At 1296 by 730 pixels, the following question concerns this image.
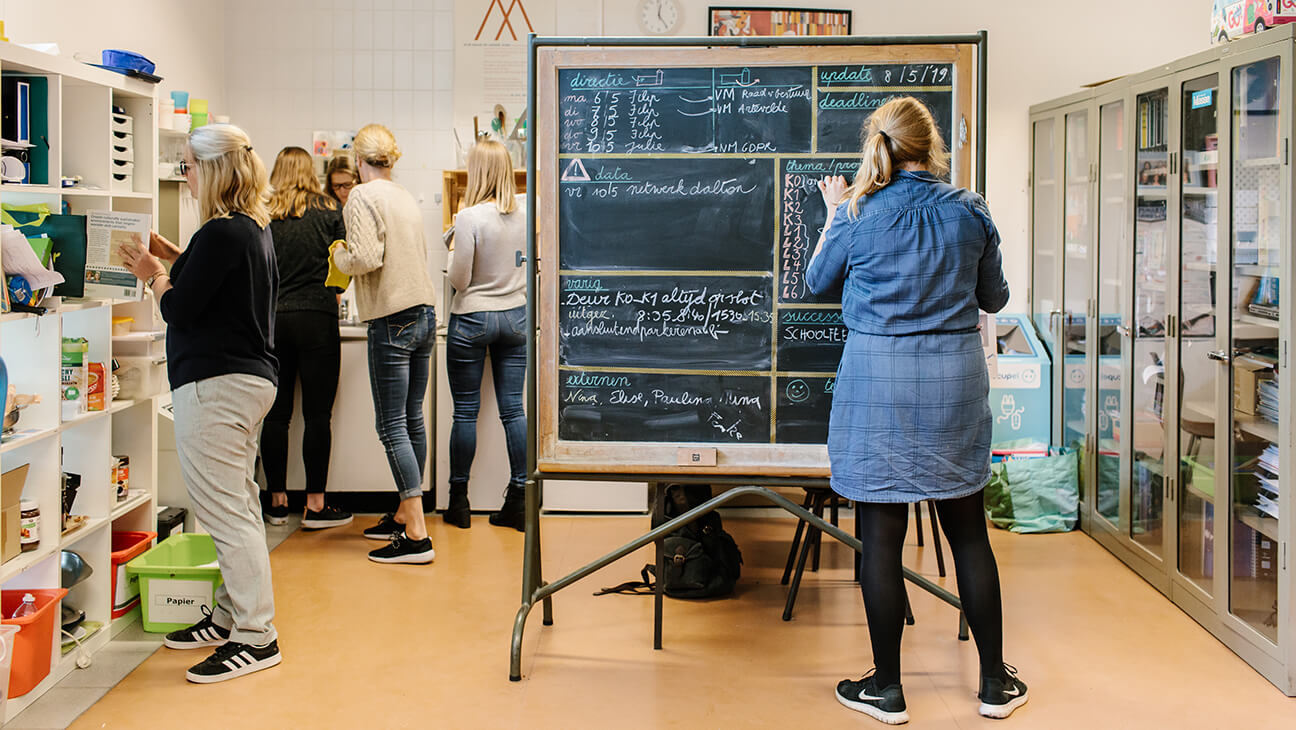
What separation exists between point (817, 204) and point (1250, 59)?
56.1 inches

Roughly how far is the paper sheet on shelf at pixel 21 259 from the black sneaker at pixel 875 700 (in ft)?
7.66

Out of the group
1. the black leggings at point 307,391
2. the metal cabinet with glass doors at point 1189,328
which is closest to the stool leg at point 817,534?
the metal cabinet with glass doors at point 1189,328

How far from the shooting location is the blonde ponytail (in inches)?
111

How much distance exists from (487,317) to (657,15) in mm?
1823

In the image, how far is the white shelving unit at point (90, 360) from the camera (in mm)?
3113

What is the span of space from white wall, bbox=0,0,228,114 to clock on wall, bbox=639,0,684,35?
1.99m

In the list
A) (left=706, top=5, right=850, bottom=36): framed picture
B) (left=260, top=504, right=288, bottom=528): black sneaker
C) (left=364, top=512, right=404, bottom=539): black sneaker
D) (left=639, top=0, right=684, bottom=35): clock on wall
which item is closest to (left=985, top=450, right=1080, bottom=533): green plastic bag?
(left=706, top=5, right=850, bottom=36): framed picture

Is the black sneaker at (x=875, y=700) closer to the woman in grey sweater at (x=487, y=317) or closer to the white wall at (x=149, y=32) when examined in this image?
the woman in grey sweater at (x=487, y=317)

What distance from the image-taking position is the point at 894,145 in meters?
2.84

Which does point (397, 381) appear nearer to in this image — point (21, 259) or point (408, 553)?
point (408, 553)

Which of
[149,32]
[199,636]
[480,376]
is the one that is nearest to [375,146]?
[480,376]

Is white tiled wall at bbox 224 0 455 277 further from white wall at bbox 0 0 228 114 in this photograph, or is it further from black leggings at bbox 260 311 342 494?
black leggings at bbox 260 311 342 494

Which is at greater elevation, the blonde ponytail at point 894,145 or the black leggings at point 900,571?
the blonde ponytail at point 894,145

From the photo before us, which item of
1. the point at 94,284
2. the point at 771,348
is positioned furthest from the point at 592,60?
the point at 94,284
